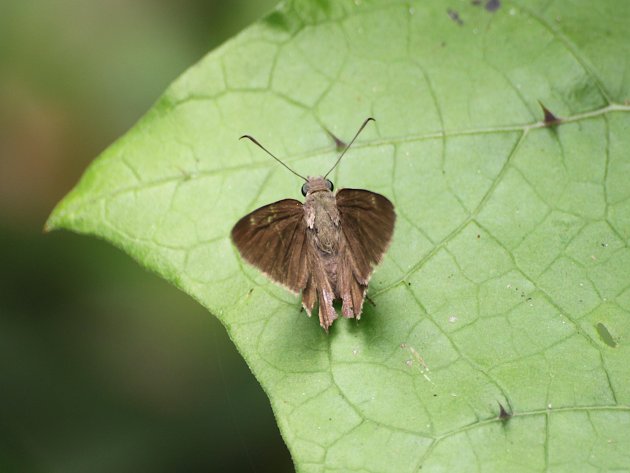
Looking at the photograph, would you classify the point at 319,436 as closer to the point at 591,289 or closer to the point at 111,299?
the point at 591,289

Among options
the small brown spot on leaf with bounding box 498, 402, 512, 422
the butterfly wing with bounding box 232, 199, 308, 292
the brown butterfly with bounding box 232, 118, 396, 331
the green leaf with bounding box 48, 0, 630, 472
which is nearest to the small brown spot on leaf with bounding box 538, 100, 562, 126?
the green leaf with bounding box 48, 0, 630, 472

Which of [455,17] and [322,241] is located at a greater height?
[455,17]

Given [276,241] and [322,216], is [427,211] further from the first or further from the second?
[276,241]

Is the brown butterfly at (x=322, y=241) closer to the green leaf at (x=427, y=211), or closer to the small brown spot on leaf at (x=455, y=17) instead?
the green leaf at (x=427, y=211)

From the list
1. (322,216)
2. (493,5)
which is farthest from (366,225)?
(493,5)

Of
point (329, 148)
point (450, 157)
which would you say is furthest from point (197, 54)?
point (450, 157)

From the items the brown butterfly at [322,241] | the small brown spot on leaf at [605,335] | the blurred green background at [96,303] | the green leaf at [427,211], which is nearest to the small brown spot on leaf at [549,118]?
the green leaf at [427,211]
